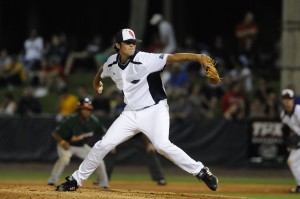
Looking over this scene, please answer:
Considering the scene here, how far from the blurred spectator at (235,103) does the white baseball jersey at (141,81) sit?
999 cm

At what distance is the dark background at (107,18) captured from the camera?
3167 cm

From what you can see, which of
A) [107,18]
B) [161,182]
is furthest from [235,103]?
[107,18]

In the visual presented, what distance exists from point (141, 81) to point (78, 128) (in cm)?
414

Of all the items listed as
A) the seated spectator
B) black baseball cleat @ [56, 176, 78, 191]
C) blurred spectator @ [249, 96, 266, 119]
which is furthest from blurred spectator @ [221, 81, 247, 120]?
black baseball cleat @ [56, 176, 78, 191]

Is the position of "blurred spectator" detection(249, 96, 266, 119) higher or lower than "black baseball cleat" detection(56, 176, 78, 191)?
lower

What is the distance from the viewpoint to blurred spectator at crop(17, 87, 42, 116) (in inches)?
898

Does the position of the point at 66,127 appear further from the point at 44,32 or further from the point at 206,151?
the point at 44,32

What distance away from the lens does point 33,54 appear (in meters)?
27.2

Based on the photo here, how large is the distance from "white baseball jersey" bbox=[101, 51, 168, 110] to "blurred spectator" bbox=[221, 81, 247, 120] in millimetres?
9986

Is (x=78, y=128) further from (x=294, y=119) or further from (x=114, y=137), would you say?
(x=114, y=137)

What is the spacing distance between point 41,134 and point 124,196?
1112 cm

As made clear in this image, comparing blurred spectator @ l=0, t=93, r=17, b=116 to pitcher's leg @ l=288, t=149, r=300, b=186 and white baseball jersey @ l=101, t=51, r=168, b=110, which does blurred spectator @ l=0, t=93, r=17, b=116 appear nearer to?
pitcher's leg @ l=288, t=149, r=300, b=186

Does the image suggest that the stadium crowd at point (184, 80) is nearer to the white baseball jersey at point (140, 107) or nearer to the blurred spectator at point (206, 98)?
the blurred spectator at point (206, 98)

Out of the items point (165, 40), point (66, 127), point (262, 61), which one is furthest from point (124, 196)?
point (262, 61)
